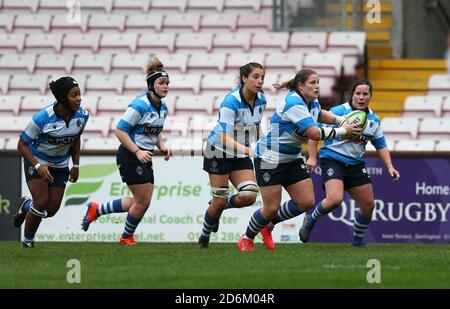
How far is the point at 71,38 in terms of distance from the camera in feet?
75.6

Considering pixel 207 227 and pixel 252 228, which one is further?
pixel 207 227

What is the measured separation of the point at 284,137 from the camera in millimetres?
13898

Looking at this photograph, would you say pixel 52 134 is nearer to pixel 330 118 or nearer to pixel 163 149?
pixel 163 149

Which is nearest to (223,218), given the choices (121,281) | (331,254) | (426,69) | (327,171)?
(327,171)

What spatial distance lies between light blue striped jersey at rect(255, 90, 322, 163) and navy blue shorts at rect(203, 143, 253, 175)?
23cm

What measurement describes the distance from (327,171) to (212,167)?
1.74 metres

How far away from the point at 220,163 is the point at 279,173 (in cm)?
66

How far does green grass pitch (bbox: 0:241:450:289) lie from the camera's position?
1041 centimetres

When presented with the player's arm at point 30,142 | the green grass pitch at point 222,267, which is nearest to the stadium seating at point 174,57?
the player's arm at point 30,142

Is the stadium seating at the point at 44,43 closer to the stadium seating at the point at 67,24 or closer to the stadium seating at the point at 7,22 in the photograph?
the stadium seating at the point at 67,24

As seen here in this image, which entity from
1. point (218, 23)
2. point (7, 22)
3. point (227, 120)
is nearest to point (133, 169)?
point (227, 120)

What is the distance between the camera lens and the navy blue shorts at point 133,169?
591 inches

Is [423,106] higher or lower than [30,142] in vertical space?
higher
